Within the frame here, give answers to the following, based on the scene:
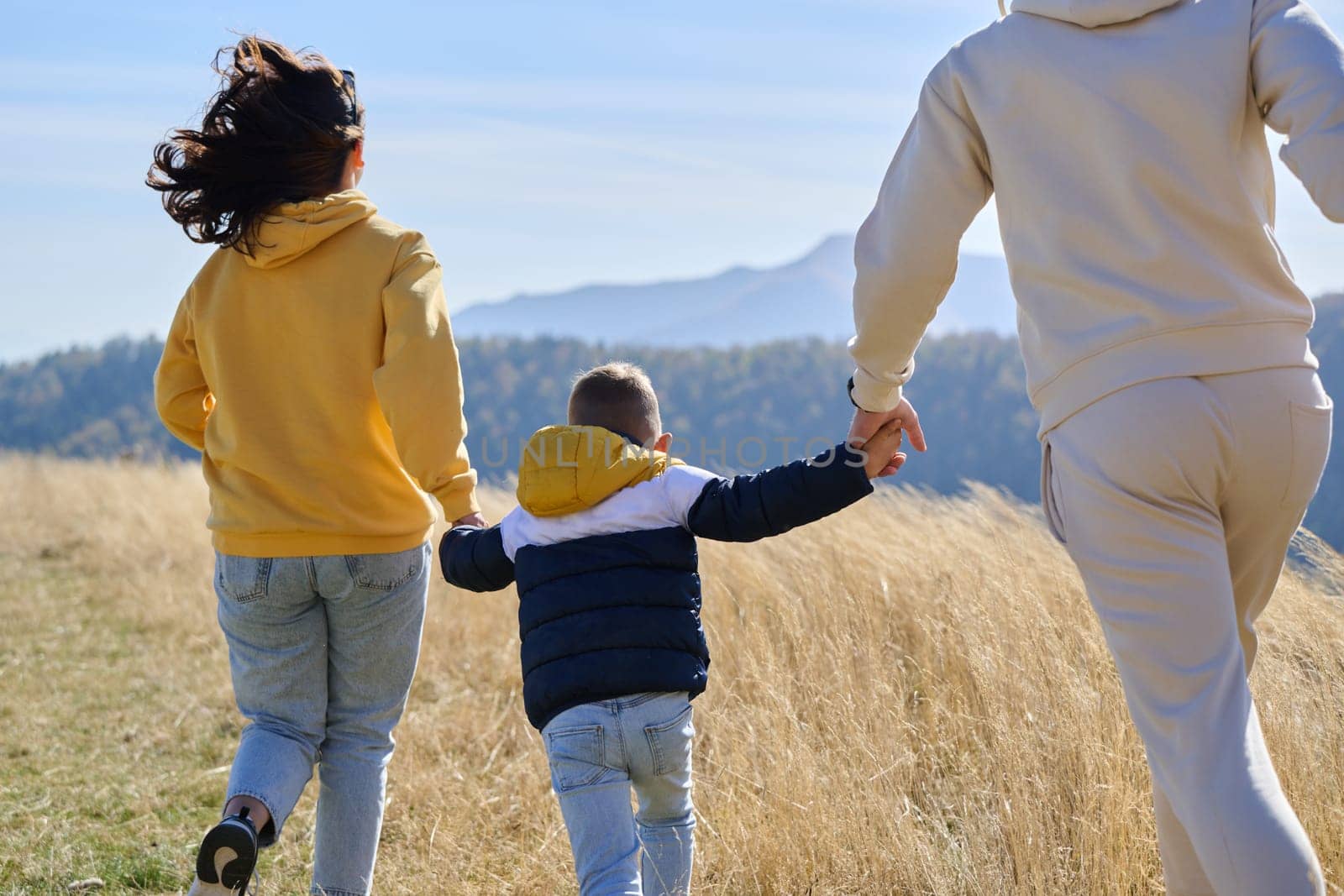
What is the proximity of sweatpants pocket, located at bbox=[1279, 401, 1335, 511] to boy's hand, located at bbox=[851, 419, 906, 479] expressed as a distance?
0.72 metres

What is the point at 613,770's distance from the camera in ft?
7.47

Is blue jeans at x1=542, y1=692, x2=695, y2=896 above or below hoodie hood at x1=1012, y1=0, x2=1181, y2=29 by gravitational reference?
below

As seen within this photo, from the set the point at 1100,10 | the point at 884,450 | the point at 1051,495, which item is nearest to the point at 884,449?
the point at 884,450

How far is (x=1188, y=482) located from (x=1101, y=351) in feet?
0.81

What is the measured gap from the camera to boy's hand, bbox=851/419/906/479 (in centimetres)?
235

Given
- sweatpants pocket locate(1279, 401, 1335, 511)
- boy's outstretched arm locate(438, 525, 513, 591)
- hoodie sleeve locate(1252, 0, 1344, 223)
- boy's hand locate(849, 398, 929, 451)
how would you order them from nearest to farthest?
hoodie sleeve locate(1252, 0, 1344, 223) → sweatpants pocket locate(1279, 401, 1335, 511) → boy's hand locate(849, 398, 929, 451) → boy's outstretched arm locate(438, 525, 513, 591)

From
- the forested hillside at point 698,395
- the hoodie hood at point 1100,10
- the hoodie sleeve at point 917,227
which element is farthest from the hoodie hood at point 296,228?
the forested hillside at point 698,395

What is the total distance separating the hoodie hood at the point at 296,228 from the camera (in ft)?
8.62

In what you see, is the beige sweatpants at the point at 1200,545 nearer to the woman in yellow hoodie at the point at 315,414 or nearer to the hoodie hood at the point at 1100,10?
the hoodie hood at the point at 1100,10

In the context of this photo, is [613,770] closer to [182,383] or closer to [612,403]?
[612,403]

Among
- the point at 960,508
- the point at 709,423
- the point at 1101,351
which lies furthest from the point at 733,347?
the point at 1101,351

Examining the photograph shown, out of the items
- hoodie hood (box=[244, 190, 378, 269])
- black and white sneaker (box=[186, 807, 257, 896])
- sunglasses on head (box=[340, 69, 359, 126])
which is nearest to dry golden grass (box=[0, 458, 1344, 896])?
black and white sneaker (box=[186, 807, 257, 896])

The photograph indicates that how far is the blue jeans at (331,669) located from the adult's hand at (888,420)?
1090 mm

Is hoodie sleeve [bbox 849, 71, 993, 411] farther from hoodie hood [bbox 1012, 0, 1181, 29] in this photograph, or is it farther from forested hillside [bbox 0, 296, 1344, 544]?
forested hillside [bbox 0, 296, 1344, 544]
